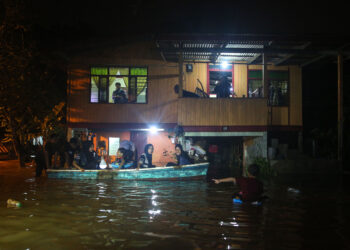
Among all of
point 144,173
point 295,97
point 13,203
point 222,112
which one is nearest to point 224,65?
point 222,112

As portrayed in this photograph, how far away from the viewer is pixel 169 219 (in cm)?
796

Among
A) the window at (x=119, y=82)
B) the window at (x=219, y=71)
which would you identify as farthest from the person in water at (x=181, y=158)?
the window at (x=219, y=71)

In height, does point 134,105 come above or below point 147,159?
above

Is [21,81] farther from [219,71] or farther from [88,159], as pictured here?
[219,71]

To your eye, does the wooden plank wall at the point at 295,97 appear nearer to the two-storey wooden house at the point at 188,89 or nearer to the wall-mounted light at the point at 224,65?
the two-storey wooden house at the point at 188,89

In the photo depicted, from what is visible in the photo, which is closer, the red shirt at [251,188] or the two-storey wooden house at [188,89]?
the red shirt at [251,188]

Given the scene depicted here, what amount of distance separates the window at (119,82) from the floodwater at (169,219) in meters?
6.74

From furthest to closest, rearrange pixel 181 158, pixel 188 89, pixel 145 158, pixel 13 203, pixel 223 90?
pixel 188 89
pixel 223 90
pixel 145 158
pixel 181 158
pixel 13 203

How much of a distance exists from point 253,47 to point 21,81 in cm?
1270

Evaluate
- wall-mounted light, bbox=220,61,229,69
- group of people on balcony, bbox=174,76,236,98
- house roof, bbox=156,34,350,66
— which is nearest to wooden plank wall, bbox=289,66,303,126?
house roof, bbox=156,34,350,66

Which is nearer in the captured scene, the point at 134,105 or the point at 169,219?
the point at 169,219

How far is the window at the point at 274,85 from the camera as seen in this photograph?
19250 mm

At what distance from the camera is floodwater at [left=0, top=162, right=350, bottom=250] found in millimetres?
6285

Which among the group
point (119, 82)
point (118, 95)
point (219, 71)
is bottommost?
point (118, 95)
